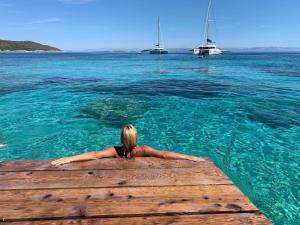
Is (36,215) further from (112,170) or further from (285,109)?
(285,109)

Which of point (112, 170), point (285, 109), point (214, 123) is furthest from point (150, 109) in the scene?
point (112, 170)

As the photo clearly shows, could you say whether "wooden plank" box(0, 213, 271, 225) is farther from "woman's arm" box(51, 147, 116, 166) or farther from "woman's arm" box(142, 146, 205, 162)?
"woman's arm" box(142, 146, 205, 162)

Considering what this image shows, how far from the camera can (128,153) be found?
474 centimetres

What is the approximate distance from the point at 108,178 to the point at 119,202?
0.68 meters

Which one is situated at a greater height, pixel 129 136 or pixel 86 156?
pixel 129 136

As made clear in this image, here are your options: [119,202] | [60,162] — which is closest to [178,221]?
[119,202]

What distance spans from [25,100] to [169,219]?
56.9 feet

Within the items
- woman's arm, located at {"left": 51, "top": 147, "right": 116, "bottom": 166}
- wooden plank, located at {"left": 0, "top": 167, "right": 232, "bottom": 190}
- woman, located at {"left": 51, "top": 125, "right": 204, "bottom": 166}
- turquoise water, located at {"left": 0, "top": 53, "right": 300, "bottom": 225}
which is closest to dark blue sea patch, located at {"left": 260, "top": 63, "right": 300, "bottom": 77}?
turquoise water, located at {"left": 0, "top": 53, "right": 300, "bottom": 225}

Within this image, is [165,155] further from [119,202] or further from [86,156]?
[119,202]

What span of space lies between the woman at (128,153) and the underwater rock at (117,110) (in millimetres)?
7052

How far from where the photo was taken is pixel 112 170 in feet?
13.8

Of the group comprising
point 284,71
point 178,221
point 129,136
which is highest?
point 129,136

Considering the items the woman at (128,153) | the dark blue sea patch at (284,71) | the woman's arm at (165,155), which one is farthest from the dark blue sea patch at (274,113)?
the dark blue sea patch at (284,71)

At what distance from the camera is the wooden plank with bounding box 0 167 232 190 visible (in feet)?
12.2
